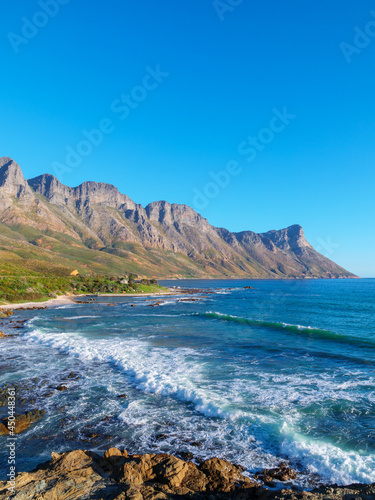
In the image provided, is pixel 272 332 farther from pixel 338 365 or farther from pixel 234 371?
pixel 234 371

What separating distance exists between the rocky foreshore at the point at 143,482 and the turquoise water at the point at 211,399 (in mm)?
1737

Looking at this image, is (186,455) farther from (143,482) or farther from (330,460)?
(330,460)

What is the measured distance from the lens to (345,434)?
1234cm

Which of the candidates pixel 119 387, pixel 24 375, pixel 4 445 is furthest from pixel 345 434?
pixel 24 375

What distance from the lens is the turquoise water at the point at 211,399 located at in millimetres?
10930

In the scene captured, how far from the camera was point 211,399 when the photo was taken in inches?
621

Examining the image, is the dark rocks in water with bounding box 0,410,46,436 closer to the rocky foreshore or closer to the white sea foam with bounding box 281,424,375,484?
the rocky foreshore

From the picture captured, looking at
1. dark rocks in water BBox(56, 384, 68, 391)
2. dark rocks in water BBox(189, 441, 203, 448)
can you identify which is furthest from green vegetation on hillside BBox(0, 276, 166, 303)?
dark rocks in water BBox(189, 441, 203, 448)

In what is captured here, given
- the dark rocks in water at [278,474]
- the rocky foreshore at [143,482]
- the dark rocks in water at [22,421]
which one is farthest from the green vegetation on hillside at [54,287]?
the dark rocks in water at [278,474]

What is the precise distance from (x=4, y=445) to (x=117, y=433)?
14.2ft

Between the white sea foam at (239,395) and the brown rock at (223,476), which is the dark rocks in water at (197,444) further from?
the brown rock at (223,476)

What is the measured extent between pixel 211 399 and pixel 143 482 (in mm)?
8467

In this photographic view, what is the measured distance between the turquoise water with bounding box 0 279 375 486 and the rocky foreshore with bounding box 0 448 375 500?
174 centimetres

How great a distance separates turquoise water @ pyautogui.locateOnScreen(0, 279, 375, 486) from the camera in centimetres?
1093
